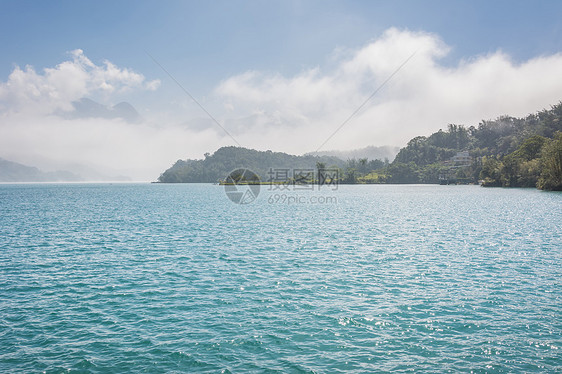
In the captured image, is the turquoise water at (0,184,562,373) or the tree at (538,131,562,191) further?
the tree at (538,131,562,191)

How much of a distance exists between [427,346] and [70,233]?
43.1 m

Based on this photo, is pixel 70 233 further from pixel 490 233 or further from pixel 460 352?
pixel 490 233

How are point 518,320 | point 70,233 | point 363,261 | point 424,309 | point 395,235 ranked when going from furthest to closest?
point 70,233, point 395,235, point 363,261, point 424,309, point 518,320

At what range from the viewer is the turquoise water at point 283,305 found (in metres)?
12.7

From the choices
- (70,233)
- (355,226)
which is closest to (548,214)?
(355,226)

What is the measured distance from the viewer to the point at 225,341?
14180 mm

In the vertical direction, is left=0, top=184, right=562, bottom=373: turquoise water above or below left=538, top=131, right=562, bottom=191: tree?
below

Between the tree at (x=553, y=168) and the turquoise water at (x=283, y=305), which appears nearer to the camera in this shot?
the turquoise water at (x=283, y=305)

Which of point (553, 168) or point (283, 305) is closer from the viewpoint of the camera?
point (283, 305)

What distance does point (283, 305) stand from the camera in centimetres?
1811

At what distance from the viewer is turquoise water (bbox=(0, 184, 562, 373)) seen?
12.7m

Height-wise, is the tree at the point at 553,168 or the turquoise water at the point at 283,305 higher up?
the tree at the point at 553,168

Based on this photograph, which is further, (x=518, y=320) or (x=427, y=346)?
(x=518, y=320)

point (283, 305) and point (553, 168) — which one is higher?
point (553, 168)
